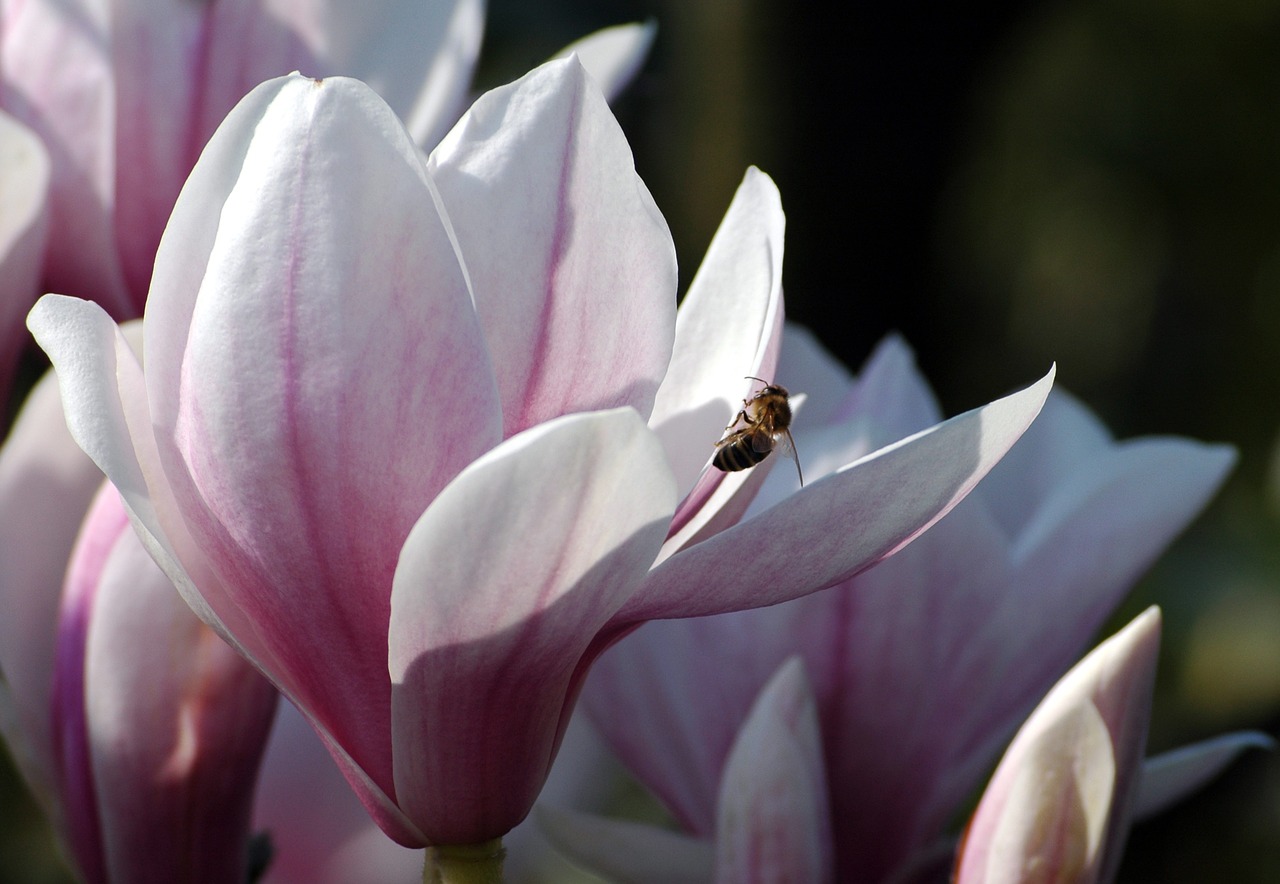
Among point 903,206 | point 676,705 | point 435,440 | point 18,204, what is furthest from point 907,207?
point 435,440

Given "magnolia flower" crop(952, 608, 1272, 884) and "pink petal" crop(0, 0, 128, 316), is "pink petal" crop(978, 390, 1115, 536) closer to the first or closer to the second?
"magnolia flower" crop(952, 608, 1272, 884)

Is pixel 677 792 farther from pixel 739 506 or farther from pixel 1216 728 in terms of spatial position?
pixel 1216 728

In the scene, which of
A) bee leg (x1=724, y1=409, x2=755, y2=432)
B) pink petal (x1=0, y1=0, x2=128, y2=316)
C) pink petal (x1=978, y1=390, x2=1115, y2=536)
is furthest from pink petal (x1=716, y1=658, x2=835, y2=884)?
pink petal (x1=0, y1=0, x2=128, y2=316)

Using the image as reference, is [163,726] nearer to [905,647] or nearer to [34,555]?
[34,555]

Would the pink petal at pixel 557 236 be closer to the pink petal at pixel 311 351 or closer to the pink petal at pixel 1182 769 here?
the pink petal at pixel 311 351

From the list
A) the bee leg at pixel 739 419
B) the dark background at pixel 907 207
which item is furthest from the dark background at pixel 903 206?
the bee leg at pixel 739 419
